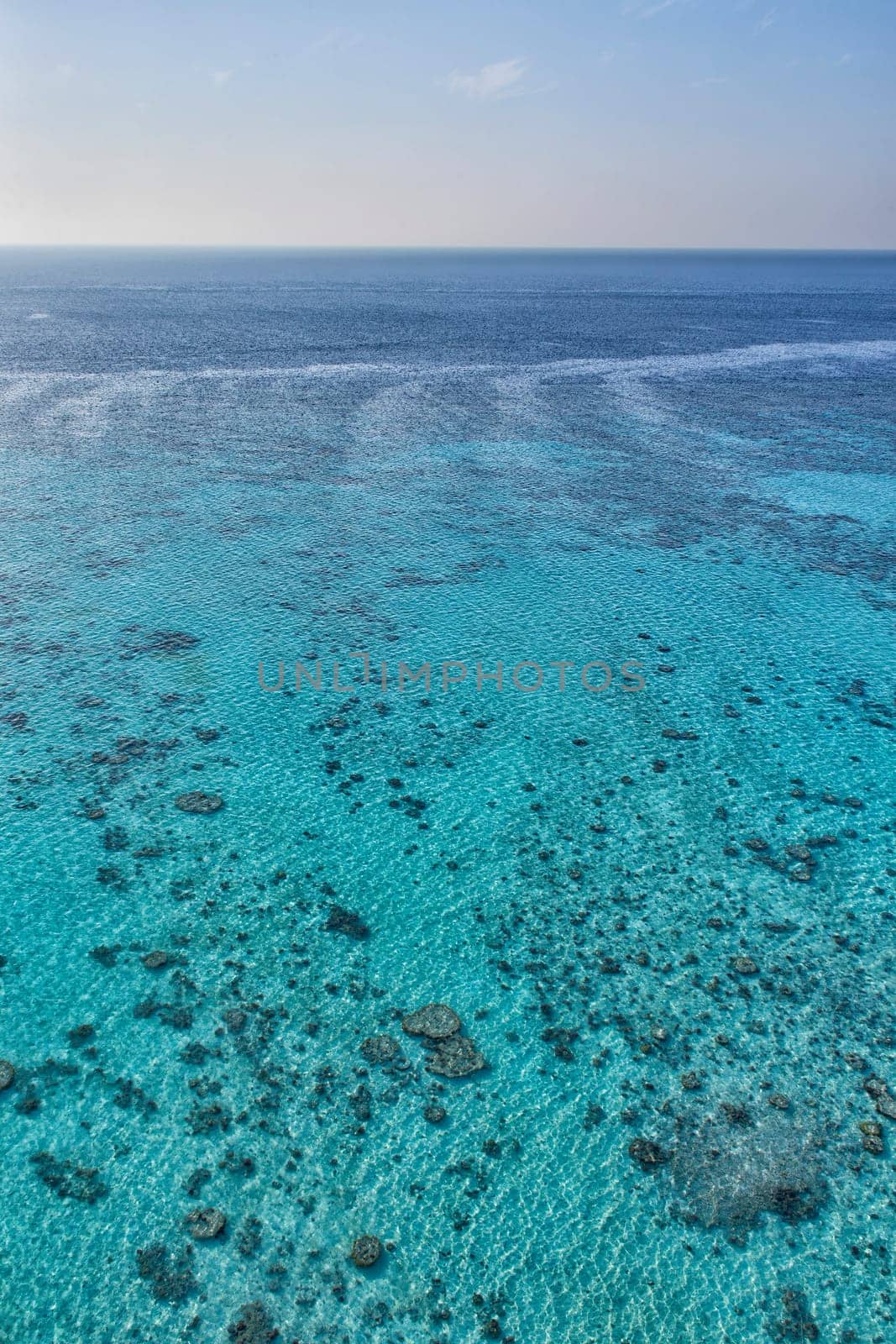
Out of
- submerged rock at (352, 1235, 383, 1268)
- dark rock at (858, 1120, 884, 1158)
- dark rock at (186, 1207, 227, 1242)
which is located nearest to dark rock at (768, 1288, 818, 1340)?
dark rock at (858, 1120, 884, 1158)

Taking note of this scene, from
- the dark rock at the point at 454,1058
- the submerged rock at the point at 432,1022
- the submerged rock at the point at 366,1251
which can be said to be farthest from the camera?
the submerged rock at the point at 432,1022

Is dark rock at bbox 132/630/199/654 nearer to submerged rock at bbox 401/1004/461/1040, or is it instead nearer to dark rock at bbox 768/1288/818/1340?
submerged rock at bbox 401/1004/461/1040

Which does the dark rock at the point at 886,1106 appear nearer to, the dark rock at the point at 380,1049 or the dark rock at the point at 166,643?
the dark rock at the point at 380,1049

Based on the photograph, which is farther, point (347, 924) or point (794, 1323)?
point (347, 924)

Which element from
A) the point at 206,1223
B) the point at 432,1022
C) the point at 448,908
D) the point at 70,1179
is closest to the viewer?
the point at 206,1223

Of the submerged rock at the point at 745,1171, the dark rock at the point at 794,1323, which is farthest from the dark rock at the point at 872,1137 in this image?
the dark rock at the point at 794,1323

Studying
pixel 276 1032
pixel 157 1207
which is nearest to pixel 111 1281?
pixel 157 1207

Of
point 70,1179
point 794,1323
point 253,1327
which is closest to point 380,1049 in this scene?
point 253,1327

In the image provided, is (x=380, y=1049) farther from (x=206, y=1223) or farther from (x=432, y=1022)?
(x=206, y=1223)
